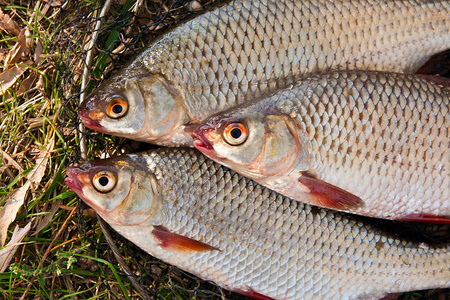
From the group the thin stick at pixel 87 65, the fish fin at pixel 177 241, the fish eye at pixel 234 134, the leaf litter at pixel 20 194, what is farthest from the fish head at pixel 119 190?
the leaf litter at pixel 20 194

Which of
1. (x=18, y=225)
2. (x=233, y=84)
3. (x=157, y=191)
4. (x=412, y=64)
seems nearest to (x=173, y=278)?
(x=157, y=191)

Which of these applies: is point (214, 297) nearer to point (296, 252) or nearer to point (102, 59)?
point (296, 252)

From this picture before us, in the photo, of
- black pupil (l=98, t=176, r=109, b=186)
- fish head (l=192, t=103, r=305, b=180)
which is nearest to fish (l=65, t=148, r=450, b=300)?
black pupil (l=98, t=176, r=109, b=186)

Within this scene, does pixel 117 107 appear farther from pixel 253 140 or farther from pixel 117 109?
pixel 253 140

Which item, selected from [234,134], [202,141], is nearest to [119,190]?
[202,141]

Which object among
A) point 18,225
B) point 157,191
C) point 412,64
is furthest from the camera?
point 18,225

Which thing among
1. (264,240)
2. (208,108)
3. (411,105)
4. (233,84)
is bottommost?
(264,240)
